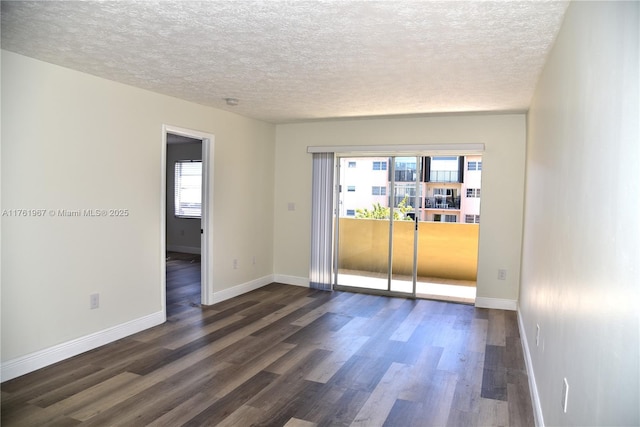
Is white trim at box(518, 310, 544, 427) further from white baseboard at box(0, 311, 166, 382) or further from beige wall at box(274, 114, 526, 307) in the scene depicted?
white baseboard at box(0, 311, 166, 382)

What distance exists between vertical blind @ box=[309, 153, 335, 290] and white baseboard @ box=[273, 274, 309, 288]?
194mm

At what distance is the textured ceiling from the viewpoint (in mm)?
2266

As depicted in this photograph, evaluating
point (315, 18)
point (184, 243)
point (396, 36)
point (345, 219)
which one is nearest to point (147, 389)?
point (315, 18)

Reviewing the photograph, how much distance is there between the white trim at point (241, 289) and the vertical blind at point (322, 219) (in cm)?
77

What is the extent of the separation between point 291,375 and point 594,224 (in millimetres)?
2526

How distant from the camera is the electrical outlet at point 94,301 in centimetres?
370

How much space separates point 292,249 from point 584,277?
16.7ft

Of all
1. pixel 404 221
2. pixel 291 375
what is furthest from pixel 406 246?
pixel 291 375

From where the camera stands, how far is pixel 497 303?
17.4ft

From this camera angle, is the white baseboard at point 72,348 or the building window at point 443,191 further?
the building window at point 443,191

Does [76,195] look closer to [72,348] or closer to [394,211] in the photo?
[72,348]

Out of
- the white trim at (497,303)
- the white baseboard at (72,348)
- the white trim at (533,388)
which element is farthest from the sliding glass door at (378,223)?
the white baseboard at (72,348)

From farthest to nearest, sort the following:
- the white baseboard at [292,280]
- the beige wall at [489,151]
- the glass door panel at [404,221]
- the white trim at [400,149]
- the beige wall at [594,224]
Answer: the white baseboard at [292,280] → the glass door panel at [404,221] → the white trim at [400,149] → the beige wall at [489,151] → the beige wall at [594,224]

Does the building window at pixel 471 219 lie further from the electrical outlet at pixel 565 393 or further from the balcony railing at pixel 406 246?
the electrical outlet at pixel 565 393
